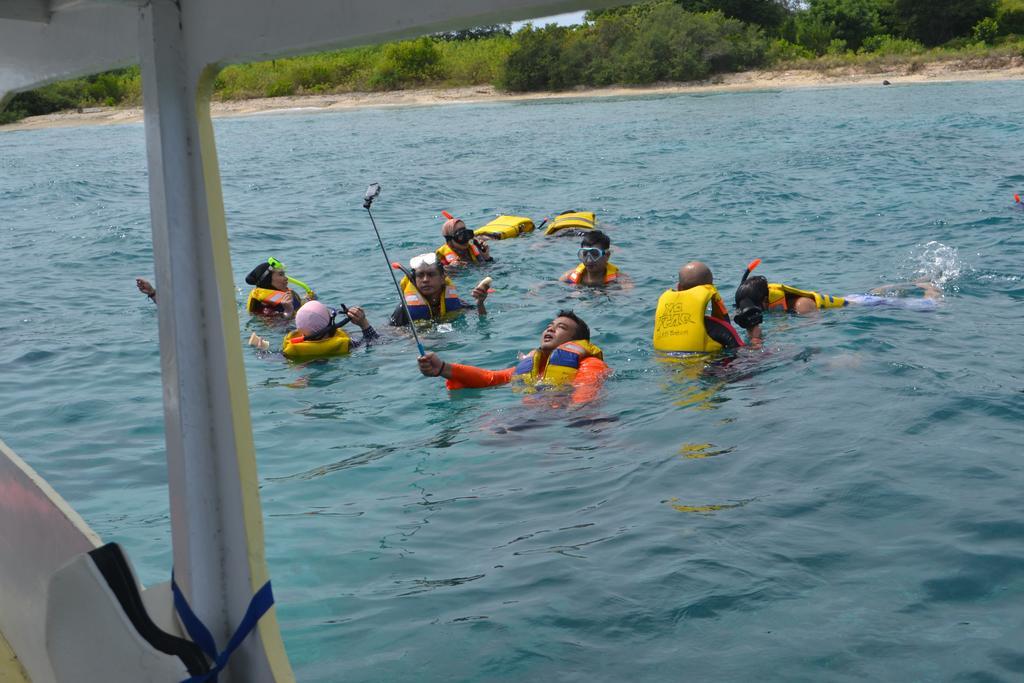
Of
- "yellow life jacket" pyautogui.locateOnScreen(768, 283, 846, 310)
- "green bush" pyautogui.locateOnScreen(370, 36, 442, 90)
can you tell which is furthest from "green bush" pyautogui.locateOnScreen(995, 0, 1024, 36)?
"yellow life jacket" pyautogui.locateOnScreen(768, 283, 846, 310)

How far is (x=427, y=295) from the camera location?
8.38 meters

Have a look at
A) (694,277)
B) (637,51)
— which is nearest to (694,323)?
(694,277)

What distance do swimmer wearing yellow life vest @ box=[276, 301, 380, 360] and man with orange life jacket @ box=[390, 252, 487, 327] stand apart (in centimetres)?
75

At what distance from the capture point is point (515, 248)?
38.9ft

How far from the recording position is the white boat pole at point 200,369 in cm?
187

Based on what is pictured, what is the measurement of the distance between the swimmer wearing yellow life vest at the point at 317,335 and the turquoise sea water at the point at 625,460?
0.53 feet

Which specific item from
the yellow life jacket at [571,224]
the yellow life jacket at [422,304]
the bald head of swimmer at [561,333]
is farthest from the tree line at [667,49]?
the bald head of swimmer at [561,333]

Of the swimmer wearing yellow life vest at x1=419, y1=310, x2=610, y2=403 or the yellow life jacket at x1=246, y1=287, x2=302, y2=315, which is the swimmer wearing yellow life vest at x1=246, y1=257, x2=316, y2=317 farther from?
the swimmer wearing yellow life vest at x1=419, y1=310, x2=610, y2=403

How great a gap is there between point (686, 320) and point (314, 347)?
2.74 metres

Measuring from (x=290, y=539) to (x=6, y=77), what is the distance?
7.98 feet

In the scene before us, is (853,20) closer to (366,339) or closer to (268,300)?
(268,300)

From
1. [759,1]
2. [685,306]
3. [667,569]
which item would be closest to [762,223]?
[685,306]

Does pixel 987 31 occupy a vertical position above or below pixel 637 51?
below

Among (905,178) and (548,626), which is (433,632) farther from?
(905,178)
